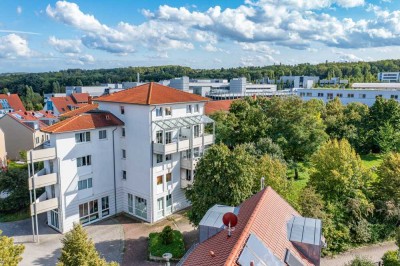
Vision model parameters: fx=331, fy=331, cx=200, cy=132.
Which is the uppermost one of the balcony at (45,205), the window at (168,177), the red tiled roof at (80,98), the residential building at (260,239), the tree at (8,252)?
the red tiled roof at (80,98)

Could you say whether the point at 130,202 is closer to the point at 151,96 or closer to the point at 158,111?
the point at 158,111

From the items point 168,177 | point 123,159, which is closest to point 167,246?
point 168,177

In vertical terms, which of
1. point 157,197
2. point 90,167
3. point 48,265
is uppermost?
point 90,167

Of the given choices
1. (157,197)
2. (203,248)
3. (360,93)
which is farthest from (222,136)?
(360,93)

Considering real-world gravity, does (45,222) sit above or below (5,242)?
below

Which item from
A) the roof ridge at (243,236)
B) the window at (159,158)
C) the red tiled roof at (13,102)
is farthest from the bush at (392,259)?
the red tiled roof at (13,102)

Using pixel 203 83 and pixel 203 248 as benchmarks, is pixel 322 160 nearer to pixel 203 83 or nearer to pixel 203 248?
pixel 203 248

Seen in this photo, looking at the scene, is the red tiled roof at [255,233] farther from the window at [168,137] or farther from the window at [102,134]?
the window at [102,134]
